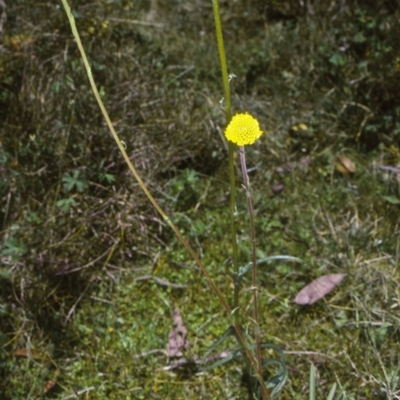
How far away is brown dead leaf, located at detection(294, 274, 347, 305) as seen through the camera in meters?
2.29

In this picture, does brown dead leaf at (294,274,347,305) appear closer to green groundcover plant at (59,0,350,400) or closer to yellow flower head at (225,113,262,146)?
green groundcover plant at (59,0,350,400)

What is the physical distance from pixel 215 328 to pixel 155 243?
1.60 feet

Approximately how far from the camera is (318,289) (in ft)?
7.55

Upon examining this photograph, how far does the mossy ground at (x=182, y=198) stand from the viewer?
2.18 meters

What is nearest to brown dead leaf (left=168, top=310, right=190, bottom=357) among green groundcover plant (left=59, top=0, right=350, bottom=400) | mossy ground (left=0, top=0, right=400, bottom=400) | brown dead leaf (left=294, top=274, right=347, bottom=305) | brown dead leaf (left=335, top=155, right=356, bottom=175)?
mossy ground (left=0, top=0, right=400, bottom=400)

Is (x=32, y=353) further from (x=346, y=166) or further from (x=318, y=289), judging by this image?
(x=346, y=166)

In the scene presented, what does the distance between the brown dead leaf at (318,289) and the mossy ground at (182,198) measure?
0.04 meters

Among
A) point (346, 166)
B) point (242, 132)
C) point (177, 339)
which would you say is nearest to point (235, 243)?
point (242, 132)

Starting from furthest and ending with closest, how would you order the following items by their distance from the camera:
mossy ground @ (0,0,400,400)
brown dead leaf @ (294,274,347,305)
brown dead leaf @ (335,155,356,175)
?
brown dead leaf @ (335,155,356,175) < brown dead leaf @ (294,274,347,305) < mossy ground @ (0,0,400,400)

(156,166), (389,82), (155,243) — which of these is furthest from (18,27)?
(389,82)

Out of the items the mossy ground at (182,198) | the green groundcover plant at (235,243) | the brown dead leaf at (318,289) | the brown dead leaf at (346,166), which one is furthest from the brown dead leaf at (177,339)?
the brown dead leaf at (346,166)

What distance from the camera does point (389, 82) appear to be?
2865mm

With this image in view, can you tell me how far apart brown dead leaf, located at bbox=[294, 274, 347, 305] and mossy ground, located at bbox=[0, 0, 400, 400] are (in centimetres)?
4

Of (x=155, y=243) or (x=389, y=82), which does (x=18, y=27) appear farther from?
(x=389, y=82)
